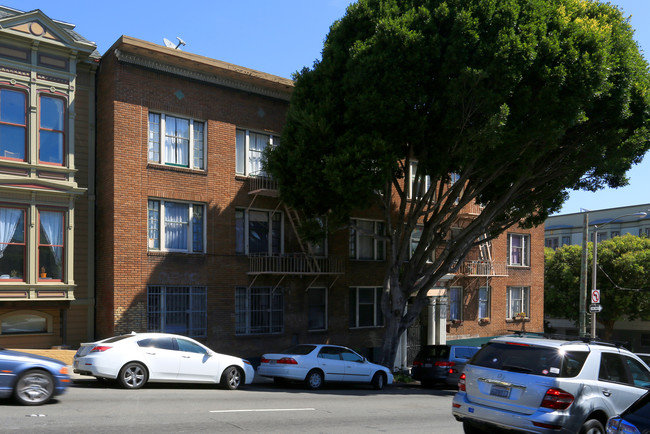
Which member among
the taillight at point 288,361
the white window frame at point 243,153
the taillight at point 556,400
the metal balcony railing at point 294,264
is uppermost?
the white window frame at point 243,153

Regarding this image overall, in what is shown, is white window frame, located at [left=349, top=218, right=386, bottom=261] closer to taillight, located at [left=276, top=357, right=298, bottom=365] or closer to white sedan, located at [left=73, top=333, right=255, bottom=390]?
taillight, located at [left=276, top=357, right=298, bottom=365]

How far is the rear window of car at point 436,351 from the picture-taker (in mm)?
20719

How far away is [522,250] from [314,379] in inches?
838

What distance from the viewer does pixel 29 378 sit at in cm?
1084

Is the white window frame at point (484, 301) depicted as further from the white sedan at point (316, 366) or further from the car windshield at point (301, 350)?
the car windshield at point (301, 350)

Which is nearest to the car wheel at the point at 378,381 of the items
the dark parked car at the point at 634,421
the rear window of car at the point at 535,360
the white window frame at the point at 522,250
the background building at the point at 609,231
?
the rear window of car at the point at 535,360

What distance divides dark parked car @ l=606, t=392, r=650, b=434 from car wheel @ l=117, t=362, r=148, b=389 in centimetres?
1080

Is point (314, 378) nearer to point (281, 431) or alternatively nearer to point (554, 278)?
point (281, 431)

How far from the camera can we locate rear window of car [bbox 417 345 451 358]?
20.7 m

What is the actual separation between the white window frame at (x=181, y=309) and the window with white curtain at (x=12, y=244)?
4011mm

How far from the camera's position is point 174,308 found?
21.1 metres

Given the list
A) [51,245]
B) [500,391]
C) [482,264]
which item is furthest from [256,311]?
[500,391]

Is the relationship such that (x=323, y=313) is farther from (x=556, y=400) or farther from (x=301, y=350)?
(x=556, y=400)

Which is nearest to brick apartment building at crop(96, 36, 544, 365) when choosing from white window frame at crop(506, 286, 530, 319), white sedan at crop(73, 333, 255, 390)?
white sedan at crop(73, 333, 255, 390)
